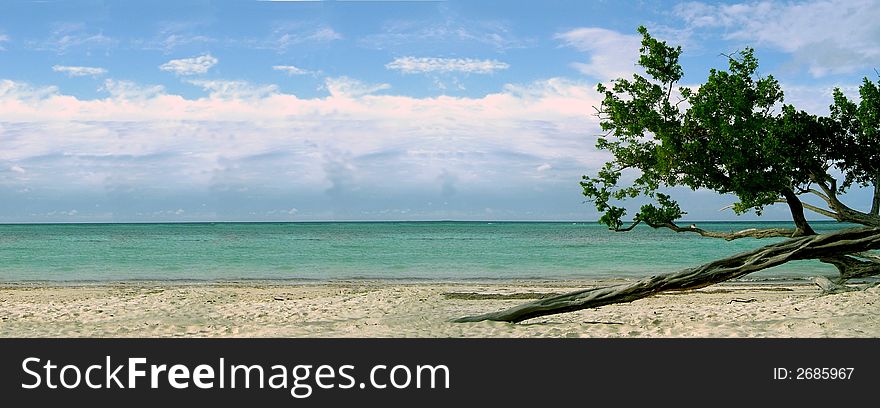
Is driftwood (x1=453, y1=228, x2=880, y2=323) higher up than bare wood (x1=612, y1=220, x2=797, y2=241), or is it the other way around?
bare wood (x1=612, y1=220, x2=797, y2=241)

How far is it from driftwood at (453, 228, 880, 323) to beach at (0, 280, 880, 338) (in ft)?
1.24

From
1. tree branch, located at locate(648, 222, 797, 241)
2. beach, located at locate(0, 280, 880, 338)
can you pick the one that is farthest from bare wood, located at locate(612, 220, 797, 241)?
beach, located at locate(0, 280, 880, 338)

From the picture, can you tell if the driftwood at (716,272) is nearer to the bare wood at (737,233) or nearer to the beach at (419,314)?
the beach at (419,314)

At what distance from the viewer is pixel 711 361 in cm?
910

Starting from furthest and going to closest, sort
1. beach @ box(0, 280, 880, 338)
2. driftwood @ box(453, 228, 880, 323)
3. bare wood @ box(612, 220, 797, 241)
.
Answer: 1. bare wood @ box(612, 220, 797, 241)
2. driftwood @ box(453, 228, 880, 323)
3. beach @ box(0, 280, 880, 338)

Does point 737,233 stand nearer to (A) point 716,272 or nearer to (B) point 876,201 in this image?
(A) point 716,272

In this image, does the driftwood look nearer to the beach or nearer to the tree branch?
the beach

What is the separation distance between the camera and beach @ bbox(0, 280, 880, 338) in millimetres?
12258

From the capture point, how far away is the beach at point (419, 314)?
1226 centimetres

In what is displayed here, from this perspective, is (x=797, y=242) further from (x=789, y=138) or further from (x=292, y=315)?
(x=292, y=315)

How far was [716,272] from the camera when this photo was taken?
1262cm

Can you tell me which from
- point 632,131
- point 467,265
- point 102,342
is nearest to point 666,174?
point 632,131

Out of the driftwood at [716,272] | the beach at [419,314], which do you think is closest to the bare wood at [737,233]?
the driftwood at [716,272]

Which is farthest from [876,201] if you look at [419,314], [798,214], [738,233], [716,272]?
[419,314]
